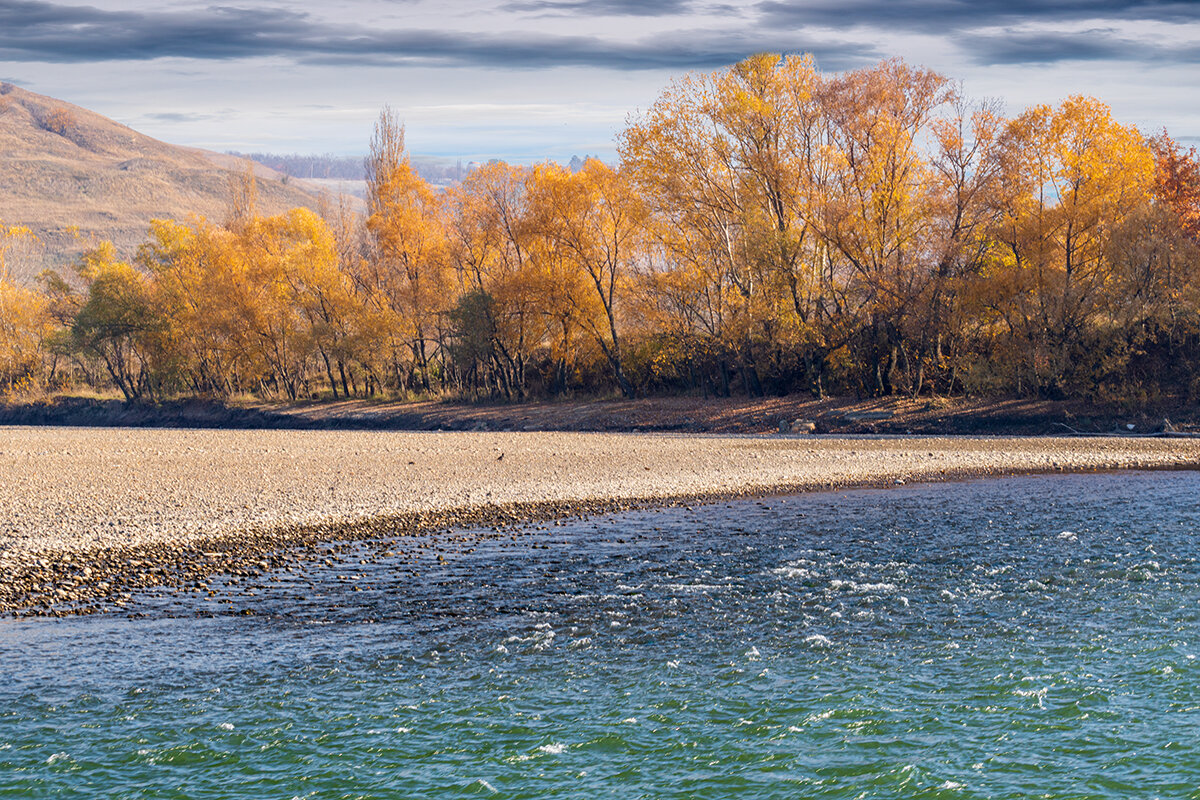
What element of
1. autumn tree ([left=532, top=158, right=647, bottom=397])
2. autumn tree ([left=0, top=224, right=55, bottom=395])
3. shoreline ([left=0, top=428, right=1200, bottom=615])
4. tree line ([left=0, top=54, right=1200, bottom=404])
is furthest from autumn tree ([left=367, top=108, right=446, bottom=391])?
autumn tree ([left=0, top=224, right=55, bottom=395])

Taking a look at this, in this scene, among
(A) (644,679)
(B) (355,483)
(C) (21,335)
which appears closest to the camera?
(A) (644,679)

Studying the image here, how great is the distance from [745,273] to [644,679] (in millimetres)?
32497

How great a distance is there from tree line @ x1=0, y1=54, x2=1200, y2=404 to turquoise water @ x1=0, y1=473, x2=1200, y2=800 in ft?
65.5

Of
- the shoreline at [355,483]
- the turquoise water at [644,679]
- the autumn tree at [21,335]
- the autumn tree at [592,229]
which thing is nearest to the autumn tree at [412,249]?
the autumn tree at [592,229]

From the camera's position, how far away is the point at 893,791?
793 cm

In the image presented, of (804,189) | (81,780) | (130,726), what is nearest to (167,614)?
(130,726)

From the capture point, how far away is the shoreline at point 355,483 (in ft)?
51.7

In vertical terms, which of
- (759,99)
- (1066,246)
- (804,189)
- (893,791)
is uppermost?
(759,99)

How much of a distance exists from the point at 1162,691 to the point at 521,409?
38336 millimetres

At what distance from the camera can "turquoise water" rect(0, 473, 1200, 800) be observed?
27.2ft

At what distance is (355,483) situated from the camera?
23750 mm

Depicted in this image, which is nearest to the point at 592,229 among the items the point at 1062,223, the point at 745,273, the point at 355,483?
the point at 745,273

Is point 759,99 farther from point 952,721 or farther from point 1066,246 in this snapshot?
point 952,721

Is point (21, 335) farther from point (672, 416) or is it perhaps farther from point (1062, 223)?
point (1062, 223)
